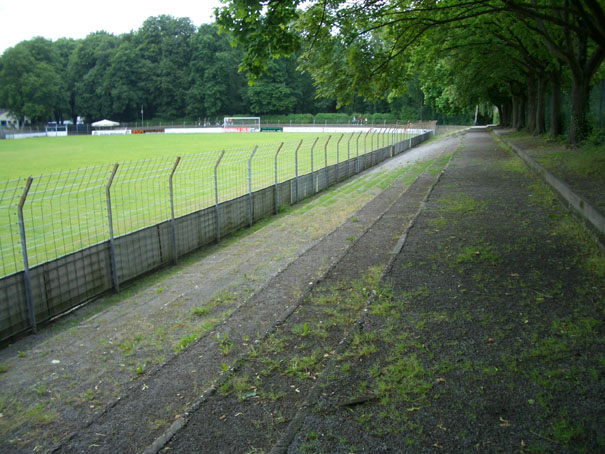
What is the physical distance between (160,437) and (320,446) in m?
1.30

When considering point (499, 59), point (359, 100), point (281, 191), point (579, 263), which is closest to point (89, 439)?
point (579, 263)

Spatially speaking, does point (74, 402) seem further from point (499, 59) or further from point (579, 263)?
point (499, 59)

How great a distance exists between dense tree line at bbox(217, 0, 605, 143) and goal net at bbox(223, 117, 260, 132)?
60312 millimetres

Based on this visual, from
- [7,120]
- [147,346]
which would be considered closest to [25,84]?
[7,120]

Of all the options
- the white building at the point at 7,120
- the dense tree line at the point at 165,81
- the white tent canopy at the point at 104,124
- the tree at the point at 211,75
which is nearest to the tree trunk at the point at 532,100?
the dense tree line at the point at 165,81

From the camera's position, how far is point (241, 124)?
3703 inches

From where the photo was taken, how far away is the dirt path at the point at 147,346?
4.53 metres

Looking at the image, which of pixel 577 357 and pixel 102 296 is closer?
pixel 577 357

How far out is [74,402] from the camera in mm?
4934

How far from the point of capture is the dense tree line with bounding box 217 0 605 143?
909cm

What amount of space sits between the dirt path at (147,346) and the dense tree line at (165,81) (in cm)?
9284

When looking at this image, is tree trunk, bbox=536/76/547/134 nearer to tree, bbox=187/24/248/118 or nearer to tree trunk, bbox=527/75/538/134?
tree trunk, bbox=527/75/538/134

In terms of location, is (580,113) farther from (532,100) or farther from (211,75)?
(211,75)

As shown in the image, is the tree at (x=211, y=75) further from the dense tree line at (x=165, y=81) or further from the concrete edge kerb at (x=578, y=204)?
the concrete edge kerb at (x=578, y=204)
